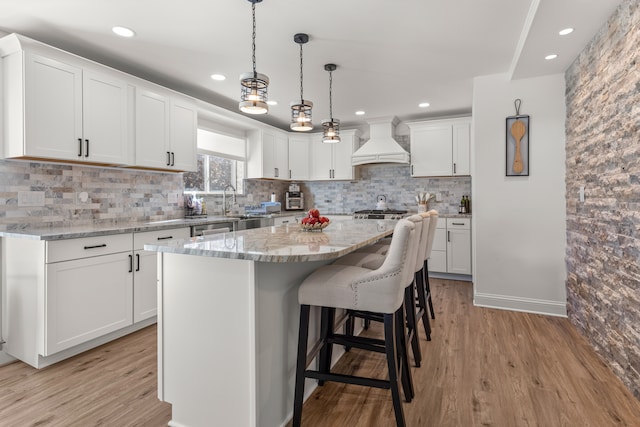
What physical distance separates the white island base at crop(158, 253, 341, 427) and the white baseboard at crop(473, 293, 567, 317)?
256 centimetres

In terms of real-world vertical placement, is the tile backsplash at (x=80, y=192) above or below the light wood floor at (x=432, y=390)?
above

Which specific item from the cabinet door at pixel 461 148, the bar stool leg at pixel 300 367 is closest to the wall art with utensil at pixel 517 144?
the cabinet door at pixel 461 148

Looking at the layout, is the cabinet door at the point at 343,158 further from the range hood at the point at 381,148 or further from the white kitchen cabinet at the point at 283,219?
the white kitchen cabinet at the point at 283,219

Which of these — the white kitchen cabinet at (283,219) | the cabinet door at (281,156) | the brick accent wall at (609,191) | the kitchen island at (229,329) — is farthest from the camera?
the cabinet door at (281,156)

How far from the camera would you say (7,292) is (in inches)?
97.3

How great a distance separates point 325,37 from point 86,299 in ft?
8.84

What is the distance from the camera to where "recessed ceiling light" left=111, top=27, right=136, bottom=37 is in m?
2.61

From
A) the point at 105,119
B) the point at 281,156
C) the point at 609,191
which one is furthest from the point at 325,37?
the point at 281,156

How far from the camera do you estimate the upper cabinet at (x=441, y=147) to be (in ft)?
16.2

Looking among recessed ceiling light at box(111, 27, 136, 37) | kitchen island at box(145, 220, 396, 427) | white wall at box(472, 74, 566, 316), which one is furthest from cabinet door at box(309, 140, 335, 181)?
kitchen island at box(145, 220, 396, 427)

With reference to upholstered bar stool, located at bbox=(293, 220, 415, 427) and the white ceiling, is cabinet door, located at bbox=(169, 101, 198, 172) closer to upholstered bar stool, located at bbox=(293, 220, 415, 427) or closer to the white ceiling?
the white ceiling

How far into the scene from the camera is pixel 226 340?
5.11 ft

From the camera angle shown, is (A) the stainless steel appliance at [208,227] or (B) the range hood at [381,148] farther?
(B) the range hood at [381,148]

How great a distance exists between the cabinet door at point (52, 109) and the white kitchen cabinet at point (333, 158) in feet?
12.4
